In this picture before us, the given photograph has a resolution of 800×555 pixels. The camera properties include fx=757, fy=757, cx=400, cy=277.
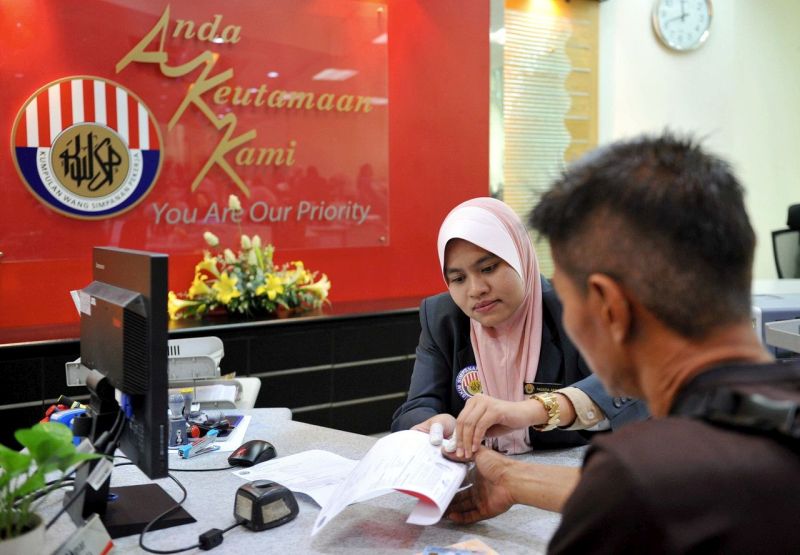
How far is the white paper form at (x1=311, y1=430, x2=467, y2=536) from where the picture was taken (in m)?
1.45

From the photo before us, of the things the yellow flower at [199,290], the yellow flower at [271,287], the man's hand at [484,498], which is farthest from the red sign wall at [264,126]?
the man's hand at [484,498]

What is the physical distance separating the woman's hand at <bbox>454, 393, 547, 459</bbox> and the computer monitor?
0.62m

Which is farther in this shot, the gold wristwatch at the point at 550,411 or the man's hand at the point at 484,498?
the gold wristwatch at the point at 550,411

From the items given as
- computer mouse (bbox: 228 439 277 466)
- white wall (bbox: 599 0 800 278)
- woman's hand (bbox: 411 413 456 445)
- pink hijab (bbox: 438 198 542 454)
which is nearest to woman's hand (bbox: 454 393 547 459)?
woman's hand (bbox: 411 413 456 445)

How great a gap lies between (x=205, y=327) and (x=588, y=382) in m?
2.28

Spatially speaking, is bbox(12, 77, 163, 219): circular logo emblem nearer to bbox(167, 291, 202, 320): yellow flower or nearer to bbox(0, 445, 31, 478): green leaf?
bbox(167, 291, 202, 320): yellow flower

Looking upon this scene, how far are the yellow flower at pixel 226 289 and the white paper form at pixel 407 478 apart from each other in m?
2.43

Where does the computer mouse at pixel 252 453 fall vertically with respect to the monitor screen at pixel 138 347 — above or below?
below

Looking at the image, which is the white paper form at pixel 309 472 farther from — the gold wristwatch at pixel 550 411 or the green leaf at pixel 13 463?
the green leaf at pixel 13 463

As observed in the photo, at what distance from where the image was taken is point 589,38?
19.4 ft

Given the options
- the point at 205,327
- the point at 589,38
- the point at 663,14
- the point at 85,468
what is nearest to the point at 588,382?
the point at 85,468

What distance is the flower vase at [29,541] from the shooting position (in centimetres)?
119

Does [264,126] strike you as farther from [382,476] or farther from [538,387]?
[382,476]

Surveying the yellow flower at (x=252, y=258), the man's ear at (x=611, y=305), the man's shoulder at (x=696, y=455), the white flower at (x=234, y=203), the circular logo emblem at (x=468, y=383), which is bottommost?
the circular logo emblem at (x=468, y=383)
